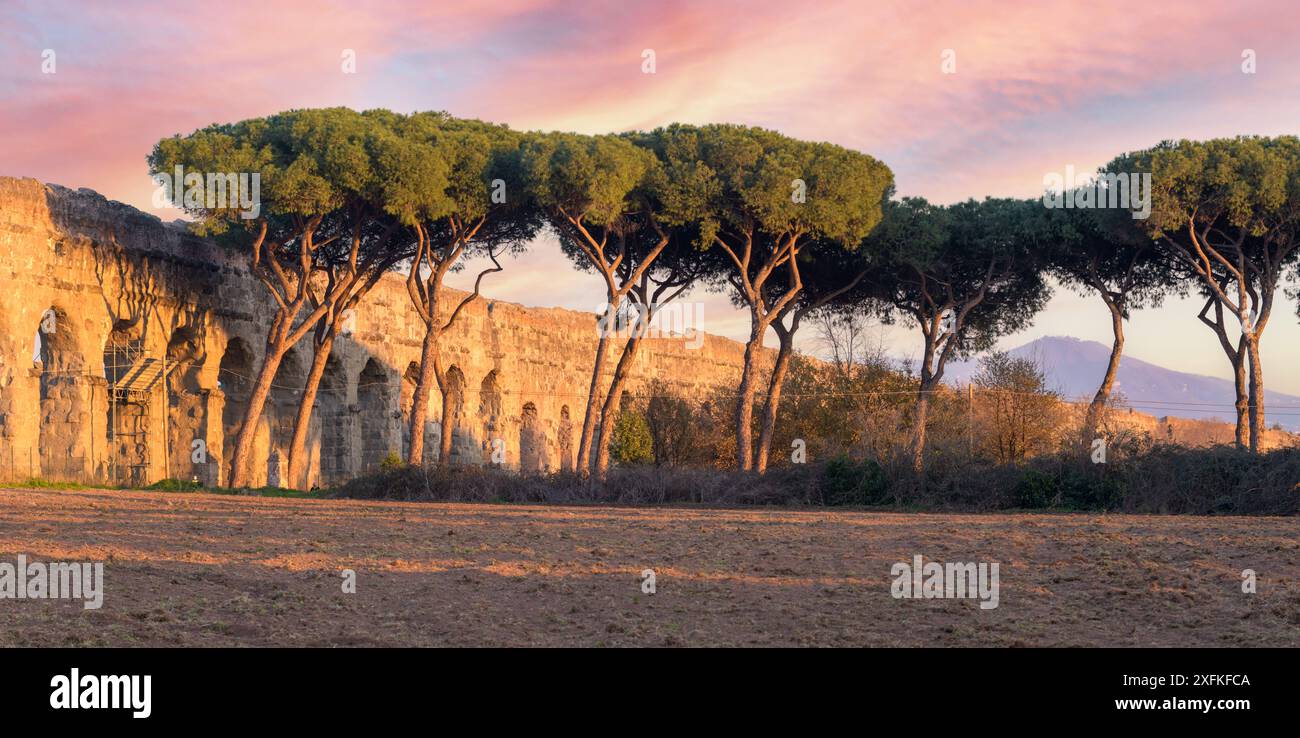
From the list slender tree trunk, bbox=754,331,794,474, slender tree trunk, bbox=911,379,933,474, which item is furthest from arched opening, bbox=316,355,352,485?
slender tree trunk, bbox=911,379,933,474

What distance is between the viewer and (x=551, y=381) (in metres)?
35.2

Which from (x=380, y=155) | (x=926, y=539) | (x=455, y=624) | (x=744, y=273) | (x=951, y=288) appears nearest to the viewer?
(x=455, y=624)

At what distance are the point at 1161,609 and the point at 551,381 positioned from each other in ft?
90.0

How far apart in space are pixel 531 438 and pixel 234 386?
1080 cm

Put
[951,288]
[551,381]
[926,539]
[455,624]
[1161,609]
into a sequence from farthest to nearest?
[551,381], [951,288], [926,539], [1161,609], [455,624]

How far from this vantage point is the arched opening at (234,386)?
25.9 metres

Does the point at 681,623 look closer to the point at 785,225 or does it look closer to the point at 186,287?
the point at 785,225

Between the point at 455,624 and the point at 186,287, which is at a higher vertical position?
the point at 186,287

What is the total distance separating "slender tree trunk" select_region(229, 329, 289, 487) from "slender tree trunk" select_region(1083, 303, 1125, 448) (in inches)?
528

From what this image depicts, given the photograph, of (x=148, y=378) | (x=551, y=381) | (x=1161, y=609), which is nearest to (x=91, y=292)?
(x=148, y=378)

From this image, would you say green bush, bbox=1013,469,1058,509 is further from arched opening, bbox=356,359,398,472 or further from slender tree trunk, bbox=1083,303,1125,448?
arched opening, bbox=356,359,398,472

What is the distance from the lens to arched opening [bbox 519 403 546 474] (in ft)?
115

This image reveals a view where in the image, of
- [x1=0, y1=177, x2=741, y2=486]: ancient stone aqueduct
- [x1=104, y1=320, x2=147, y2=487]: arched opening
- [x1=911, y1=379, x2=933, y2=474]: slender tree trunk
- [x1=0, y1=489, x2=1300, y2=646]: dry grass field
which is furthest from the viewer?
[x1=104, y1=320, x2=147, y2=487]: arched opening

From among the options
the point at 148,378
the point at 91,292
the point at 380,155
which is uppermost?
the point at 380,155
